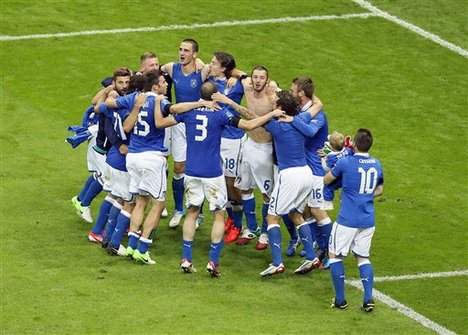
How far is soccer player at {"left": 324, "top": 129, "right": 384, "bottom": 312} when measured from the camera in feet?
56.9

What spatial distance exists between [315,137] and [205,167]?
1593mm

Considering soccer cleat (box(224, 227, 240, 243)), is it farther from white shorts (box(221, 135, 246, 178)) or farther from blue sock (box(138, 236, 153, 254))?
blue sock (box(138, 236, 153, 254))

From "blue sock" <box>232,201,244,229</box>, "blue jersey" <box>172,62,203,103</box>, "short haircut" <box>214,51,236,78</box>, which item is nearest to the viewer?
"short haircut" <box>214,51,236,78</box>

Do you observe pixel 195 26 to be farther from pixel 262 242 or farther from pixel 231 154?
pixel 262 242

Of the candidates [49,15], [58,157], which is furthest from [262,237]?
[49,15]

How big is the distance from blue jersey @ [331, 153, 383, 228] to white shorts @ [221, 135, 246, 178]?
290cm

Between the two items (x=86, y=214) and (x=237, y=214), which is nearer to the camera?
(x=237, y=214)

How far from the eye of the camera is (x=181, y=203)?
20.9m

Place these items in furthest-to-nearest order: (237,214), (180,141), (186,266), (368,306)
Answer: (180,141) → (237,214) → (186,266) → (368,306)

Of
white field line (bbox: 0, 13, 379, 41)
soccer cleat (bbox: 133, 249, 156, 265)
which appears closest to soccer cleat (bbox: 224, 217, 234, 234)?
soccer cleat (bbox: 133, 249, 156, 265)

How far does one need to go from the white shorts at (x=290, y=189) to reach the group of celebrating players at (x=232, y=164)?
0.04 feet

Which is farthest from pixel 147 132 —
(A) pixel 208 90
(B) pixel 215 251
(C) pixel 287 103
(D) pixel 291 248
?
(D) pixel 291 248

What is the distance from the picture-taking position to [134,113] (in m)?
18.8

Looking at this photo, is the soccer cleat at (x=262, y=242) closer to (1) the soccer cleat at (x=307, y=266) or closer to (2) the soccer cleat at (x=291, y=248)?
(2) the soccer cleat at (x=291, y=248)
